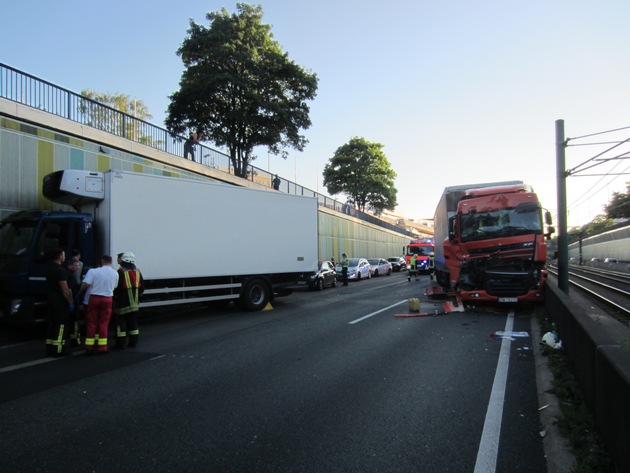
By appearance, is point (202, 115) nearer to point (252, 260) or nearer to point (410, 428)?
point (252, 260)

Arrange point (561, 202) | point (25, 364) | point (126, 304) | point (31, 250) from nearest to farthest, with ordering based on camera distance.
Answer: point (25, 364) → point (126, 304) → point (31, 250) → point (561, 202)

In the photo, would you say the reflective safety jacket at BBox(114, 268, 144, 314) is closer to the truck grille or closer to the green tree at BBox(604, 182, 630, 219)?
the truck grille

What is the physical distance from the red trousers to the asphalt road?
0.29 metres

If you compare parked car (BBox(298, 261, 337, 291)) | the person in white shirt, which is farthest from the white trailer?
parked car (BBox(298, 261, 337, 291))

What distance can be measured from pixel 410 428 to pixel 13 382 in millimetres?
4982

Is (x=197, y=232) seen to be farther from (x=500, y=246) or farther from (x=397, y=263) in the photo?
(x=397, y=263)

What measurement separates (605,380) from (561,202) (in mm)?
9617

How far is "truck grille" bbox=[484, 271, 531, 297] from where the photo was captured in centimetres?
1070

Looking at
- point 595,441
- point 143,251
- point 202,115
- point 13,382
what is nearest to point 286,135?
point 202,115

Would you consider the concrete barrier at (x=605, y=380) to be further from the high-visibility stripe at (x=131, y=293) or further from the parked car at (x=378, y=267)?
the parked car at (x=378, y=267)

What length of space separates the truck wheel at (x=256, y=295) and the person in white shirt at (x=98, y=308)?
484cm

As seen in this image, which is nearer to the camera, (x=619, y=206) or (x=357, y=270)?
(x=357, y=270)

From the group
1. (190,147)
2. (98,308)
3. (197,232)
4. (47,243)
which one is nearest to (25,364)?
(98,308)

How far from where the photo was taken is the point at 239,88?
991 inches
